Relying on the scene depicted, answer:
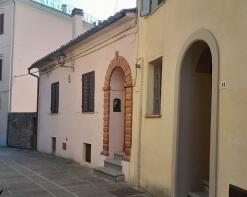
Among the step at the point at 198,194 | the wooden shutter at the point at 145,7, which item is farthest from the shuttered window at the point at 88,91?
the step at the point at 198,194

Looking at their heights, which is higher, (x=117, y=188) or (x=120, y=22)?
(x=120, y=22)

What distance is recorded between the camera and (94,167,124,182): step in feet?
30.7

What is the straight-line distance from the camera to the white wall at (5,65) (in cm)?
2258

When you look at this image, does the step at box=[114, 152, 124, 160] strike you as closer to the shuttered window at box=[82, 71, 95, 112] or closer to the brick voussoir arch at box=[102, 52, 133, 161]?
the brick voussoir arch at box=[102, 52, 133, 161]

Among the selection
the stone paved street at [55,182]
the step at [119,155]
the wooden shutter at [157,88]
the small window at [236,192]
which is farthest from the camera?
the step at [119,155]

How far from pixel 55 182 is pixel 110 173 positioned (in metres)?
1.35

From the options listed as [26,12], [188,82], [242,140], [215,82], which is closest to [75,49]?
[188,82]

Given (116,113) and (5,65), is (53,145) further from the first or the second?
(5,65)

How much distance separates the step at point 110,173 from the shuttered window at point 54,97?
5.98 metres

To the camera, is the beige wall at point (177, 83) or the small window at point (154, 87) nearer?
the beige wall at point (177, 83)

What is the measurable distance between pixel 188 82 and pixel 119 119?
14.3 ft

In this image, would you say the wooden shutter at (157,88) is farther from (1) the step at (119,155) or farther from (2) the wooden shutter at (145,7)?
(1) the step at (119,155)

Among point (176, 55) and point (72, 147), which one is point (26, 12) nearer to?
point (72, 147)

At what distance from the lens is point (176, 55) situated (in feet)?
23.3
